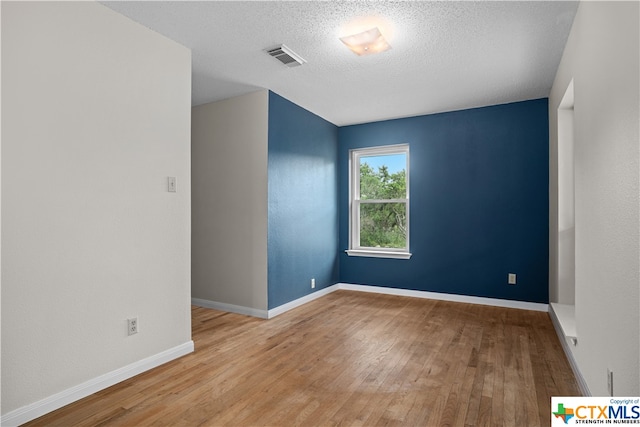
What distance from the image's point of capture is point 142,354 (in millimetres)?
2469

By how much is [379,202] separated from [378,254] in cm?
78

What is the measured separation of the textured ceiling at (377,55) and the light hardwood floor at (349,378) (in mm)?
2493

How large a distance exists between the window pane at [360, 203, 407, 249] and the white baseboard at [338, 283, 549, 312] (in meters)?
0.63

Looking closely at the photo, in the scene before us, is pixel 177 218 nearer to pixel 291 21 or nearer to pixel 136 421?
pixel 136 421

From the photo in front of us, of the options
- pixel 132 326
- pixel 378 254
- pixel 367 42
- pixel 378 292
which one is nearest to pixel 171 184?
pixel 132 326

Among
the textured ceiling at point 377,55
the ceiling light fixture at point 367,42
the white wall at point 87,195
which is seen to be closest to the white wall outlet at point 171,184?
the white wall at point 87,195

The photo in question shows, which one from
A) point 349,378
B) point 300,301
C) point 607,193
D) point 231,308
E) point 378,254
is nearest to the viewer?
point 607,193

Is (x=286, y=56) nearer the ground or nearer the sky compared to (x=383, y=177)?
nearer the sky

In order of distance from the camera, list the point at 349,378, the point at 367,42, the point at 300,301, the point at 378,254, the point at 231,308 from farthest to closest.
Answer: the point at 378,254, the point at 300,301, the point at 231,308, the point at 367,42, the point at 349,378

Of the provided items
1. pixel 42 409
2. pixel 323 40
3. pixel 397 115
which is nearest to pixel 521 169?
pixel 397 115

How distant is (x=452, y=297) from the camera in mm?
4508

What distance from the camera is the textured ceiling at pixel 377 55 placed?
7.51 feet

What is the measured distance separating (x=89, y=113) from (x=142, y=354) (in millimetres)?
1686

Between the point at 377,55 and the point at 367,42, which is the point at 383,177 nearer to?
the point at 377,55
